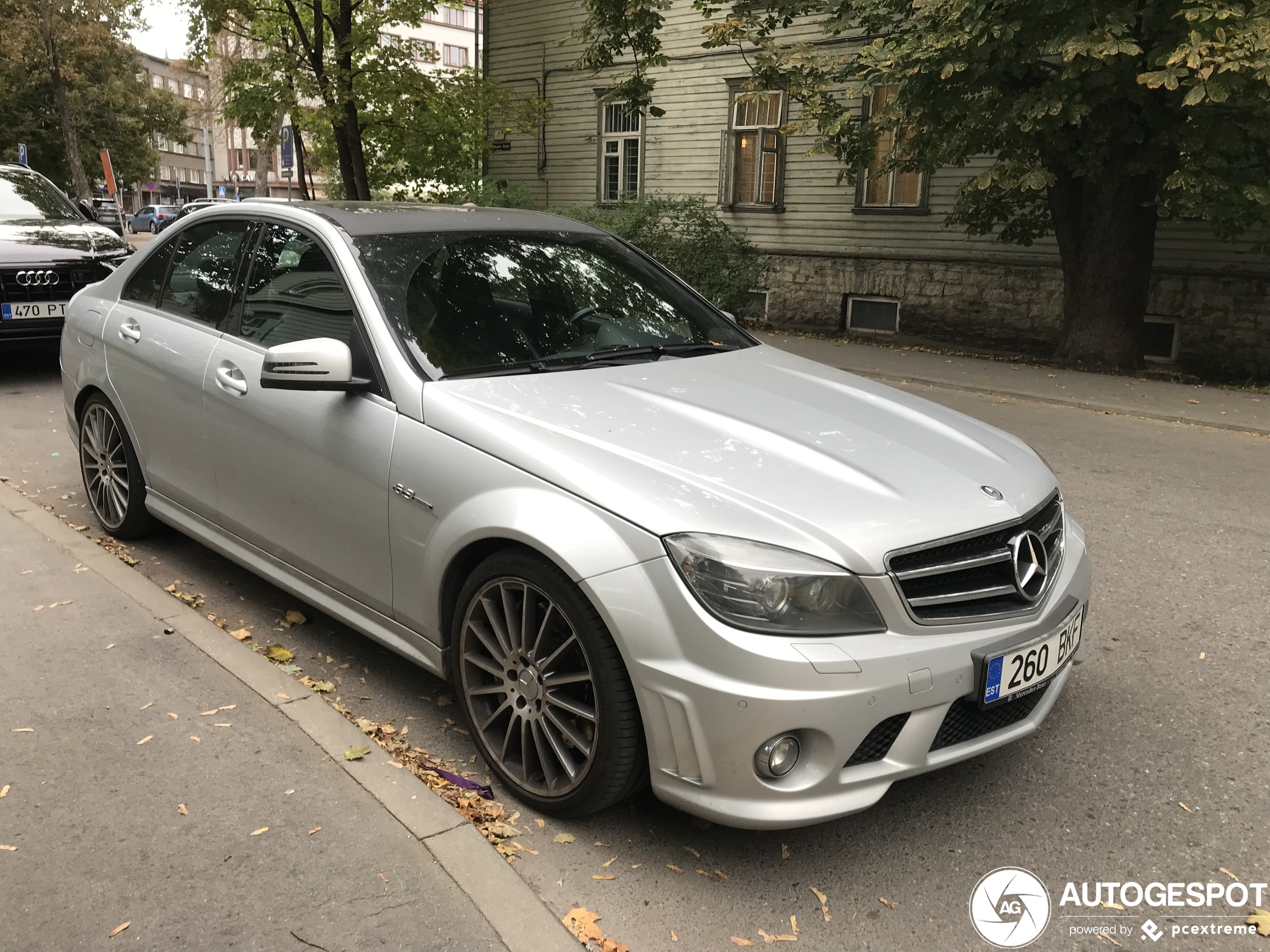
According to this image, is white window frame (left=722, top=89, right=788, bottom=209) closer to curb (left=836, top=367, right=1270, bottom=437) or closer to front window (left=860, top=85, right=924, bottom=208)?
front window (left=860, top=85, right=924, bottom=208)

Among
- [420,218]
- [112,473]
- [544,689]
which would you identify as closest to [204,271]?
[420,218]

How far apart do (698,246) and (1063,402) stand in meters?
9.05

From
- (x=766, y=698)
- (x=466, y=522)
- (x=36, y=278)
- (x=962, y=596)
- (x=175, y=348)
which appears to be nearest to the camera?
(x=766, y=698)

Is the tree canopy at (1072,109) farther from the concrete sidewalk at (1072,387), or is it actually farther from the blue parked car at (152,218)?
the blue parked car at (152,218)

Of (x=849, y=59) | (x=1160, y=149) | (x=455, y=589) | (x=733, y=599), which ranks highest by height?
(x=849, y=59)

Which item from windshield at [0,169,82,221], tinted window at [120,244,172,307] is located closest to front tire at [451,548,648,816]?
tinted window at [120,244,172,307]

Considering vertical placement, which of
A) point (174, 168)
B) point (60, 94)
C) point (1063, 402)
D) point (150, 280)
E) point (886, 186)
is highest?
point (60, 94)

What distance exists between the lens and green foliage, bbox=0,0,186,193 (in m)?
35.2

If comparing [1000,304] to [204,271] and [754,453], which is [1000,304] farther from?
[754,453]

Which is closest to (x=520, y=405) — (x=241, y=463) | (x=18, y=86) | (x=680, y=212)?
(x=241, y=463)

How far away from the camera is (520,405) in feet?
11.1

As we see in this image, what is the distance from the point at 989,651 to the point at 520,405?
151 cm

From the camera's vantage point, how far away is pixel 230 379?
4285mm

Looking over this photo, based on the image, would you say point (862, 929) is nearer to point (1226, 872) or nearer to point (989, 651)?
point (989, 651)
